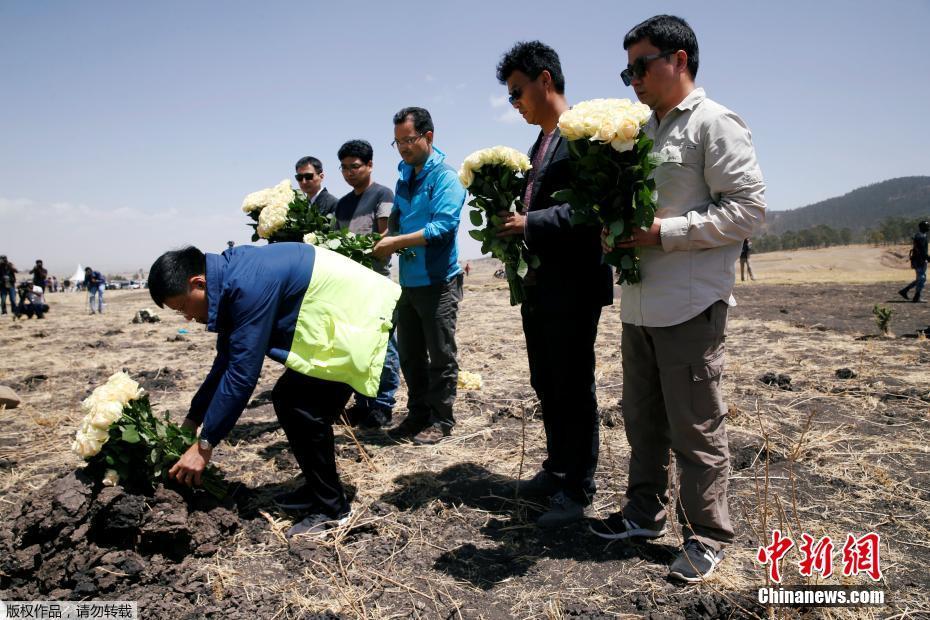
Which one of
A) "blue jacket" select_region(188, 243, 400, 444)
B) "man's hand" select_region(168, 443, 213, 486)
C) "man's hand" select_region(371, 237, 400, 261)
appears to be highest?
"man's hand" select_region(371, 237, 400, 261)

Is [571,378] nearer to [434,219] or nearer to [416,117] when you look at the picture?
[434,219]

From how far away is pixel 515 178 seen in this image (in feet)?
11.1

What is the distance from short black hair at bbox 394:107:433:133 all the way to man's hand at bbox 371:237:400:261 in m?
0.98

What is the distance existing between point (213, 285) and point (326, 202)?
3.04 meters

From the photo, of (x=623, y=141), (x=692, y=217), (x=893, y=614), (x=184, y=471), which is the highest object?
(x=623, y=141)

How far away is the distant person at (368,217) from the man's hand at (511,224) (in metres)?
2.18

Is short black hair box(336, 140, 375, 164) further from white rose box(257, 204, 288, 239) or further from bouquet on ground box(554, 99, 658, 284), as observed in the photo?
bouquet on ground box(554, 99, 658, 284)

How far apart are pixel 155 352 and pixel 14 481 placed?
20.2 feet

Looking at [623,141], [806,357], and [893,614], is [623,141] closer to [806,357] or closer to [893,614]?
[893,614]

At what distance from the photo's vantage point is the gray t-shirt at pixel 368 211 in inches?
211

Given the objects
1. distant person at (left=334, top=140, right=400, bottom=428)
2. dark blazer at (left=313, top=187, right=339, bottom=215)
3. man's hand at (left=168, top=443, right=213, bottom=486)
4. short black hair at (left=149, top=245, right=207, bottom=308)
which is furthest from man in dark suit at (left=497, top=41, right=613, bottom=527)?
dark blazer at (left=313, top=187, right=339, bottom=215)

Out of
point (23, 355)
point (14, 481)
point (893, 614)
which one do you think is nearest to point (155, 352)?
point (23, 355)

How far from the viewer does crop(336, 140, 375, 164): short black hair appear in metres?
5.32

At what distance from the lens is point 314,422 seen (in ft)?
10.6
